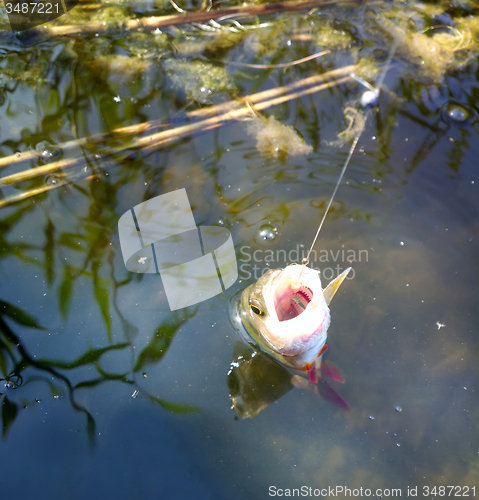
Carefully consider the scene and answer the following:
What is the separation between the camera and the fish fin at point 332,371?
8.59 ft

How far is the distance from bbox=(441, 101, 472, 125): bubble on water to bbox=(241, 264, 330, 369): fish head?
7.25ft

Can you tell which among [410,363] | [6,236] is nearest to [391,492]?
[410,363]

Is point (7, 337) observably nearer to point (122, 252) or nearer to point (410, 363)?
point (122, 252)

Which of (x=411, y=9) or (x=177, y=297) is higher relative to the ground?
(x=411, y=9)

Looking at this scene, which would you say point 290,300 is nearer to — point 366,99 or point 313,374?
point 313,374

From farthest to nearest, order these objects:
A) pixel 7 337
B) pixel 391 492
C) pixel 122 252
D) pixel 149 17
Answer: pixel 149 17, pixel 122 252, pixel 7 337, pixel 391 492

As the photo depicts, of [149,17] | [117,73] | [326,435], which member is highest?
[149,17]

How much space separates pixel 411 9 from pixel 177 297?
12.1 ft

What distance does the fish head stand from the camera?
2.09m

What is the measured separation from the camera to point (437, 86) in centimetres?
348

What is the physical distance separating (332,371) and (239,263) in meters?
0.99

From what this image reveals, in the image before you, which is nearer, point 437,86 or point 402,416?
point 402,416

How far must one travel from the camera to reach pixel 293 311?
248cm

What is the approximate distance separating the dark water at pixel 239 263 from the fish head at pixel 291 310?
1.44 feet
